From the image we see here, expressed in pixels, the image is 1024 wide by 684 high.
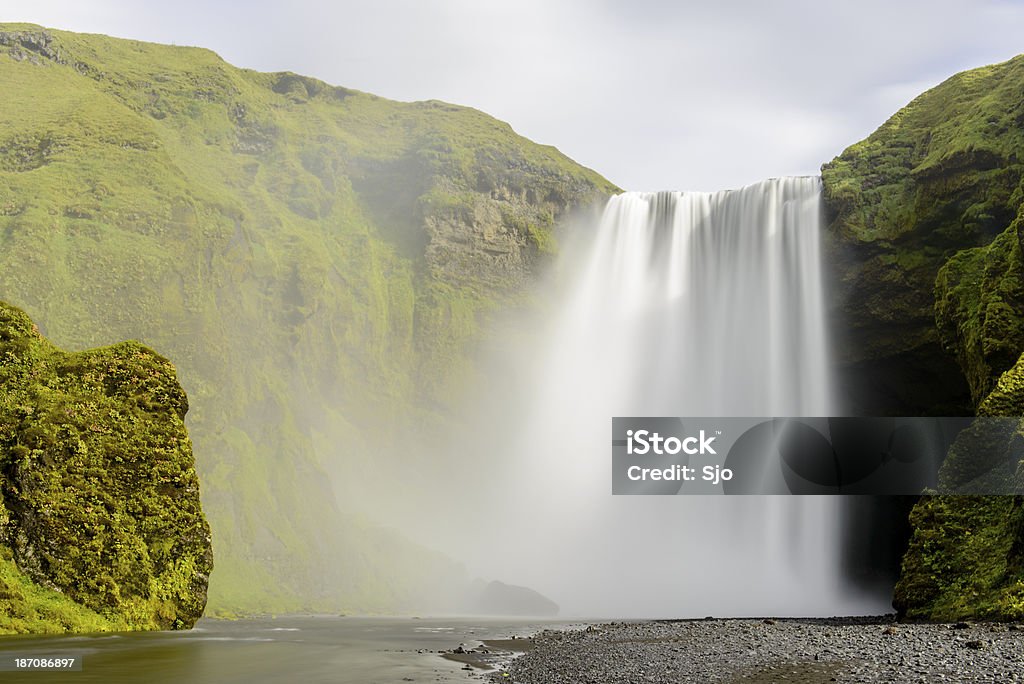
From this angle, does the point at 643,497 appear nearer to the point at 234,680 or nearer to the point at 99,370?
the point at 99,370

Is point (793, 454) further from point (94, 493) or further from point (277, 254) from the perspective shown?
point (277, 254)

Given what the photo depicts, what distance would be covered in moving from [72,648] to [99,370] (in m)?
13.5

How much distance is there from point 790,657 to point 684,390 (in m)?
46.3

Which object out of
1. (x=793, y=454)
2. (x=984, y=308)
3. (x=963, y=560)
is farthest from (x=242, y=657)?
(x=793, y=454)

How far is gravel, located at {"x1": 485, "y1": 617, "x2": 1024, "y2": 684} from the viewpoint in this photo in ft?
52.4

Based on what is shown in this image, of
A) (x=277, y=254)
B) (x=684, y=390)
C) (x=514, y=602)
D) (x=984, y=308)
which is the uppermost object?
(x=277, y=254)

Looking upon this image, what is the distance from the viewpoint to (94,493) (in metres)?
29.0

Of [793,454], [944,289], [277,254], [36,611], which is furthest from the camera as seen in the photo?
[277,254]

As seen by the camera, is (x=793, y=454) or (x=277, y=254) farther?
(x=277, y=254)

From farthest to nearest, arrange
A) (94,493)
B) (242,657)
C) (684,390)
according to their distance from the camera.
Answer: (684,390)
(94,493)
(242,657)

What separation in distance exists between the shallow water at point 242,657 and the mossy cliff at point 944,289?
1553 cm

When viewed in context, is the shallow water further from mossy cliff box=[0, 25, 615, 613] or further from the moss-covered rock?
the moss-covered rock

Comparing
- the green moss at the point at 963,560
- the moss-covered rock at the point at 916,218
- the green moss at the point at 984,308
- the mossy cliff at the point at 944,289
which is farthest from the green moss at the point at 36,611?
the moss-covered rock at the point at 916,218

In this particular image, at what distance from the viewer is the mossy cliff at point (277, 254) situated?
5994 cm
